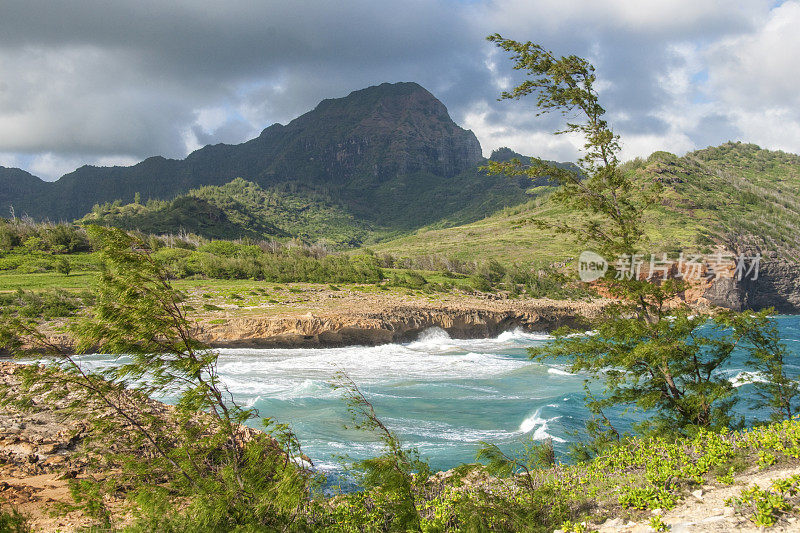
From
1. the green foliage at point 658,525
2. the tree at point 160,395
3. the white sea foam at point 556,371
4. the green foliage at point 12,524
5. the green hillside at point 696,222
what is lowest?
the white sea foam at point 556,371

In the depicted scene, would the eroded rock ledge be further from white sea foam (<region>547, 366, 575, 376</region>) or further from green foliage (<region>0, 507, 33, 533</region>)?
green foliage (<region>0, 507, 33, 533</region>)

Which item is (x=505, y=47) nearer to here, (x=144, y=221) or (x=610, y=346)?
(x=610, y=346)

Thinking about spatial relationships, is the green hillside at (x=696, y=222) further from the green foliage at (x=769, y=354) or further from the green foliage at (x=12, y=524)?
the green foliage at (x=12, y=524)

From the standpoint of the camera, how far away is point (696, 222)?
5759 centimetres

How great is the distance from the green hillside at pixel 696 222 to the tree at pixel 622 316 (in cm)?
3126

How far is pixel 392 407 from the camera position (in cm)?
1429

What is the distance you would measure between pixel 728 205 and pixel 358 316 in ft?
226

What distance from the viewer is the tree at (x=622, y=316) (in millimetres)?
6334

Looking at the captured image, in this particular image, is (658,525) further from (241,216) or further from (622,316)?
(241,216)

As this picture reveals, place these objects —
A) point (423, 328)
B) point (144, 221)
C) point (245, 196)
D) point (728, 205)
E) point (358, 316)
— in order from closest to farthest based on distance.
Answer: point (358, 316), point (423, 328), point (728, 205), point (144, 221), point (245, 196)

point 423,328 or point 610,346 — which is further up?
point 610,346

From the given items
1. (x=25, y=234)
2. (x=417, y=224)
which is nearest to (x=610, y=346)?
(x=25, y=234)

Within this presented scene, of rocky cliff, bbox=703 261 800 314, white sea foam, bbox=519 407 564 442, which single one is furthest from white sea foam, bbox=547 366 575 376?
rocky cliff, bbox=703 261 800 314

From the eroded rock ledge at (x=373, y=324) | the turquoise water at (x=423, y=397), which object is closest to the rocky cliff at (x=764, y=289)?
the eroded rock ledge at (x=373, y=324)
